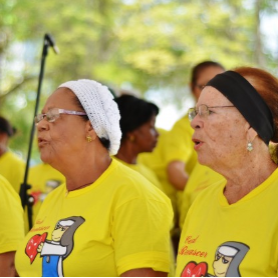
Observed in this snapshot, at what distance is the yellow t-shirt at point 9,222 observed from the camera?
3.40 m

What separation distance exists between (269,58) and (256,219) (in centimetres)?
1125

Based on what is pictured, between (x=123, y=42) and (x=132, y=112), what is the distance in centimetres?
1135

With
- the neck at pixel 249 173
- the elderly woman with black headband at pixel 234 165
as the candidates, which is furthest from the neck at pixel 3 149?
the neck at pixel 249 173

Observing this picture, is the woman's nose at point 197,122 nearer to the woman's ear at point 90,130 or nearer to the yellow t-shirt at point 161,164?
the woman's ear at point 90,130

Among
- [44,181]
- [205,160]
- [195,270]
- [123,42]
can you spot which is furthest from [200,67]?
[123,42]

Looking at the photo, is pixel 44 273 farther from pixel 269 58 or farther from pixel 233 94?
pixel 269 58

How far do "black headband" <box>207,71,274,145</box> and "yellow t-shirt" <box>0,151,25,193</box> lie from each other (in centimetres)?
272

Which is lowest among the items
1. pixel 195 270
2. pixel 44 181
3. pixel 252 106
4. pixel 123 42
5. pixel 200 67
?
pixel 44 181

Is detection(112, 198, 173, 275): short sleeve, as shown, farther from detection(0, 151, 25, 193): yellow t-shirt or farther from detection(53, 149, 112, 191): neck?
detection(0, 151, 25, 193): yellow t-shirt

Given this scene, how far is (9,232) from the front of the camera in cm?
342

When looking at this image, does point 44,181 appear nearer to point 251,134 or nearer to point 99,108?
point 99,108

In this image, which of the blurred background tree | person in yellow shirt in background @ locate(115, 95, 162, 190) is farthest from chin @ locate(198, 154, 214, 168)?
the blurred background tree

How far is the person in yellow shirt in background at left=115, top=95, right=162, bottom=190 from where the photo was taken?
4.92m

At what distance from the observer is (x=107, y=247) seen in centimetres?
293
